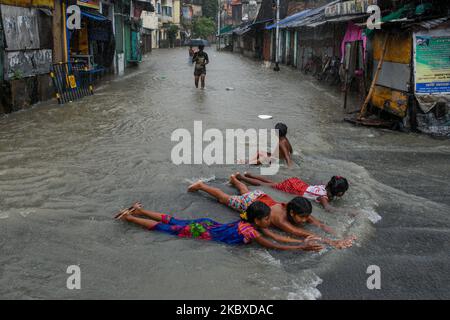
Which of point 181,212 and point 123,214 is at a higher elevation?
point 123,214

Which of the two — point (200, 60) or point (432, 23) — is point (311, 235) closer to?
point (432, 23)

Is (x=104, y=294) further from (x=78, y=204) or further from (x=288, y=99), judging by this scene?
(x=288, y=99)

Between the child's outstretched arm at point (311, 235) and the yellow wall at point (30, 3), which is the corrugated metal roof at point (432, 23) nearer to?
the child's outstretched arm at point (311, 235)

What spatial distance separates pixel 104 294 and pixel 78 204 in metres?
2.41

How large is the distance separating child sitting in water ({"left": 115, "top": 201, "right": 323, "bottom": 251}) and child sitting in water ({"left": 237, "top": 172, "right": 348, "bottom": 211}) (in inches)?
49.9

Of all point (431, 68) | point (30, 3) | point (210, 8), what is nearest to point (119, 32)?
point (30, 3)

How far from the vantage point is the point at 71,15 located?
17922 millimetres

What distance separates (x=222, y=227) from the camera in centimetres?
553

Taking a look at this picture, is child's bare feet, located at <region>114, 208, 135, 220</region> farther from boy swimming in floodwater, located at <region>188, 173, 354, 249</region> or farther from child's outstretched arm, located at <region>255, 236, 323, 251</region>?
child's outstretched arm, located at <region>255, 236, 323, 251</region>

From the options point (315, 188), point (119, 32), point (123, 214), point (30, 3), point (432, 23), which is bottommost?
point (123, 214)

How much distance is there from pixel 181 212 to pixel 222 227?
1.09m

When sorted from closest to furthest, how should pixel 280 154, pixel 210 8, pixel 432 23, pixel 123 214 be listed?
pixel 123 214 < pixel 280 154 < pixel 432 23 < pixel 210 8

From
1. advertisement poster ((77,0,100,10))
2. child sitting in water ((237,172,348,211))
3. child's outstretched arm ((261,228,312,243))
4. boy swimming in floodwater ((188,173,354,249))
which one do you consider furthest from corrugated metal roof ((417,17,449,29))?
advertisement poster ((77,0,100,10))
